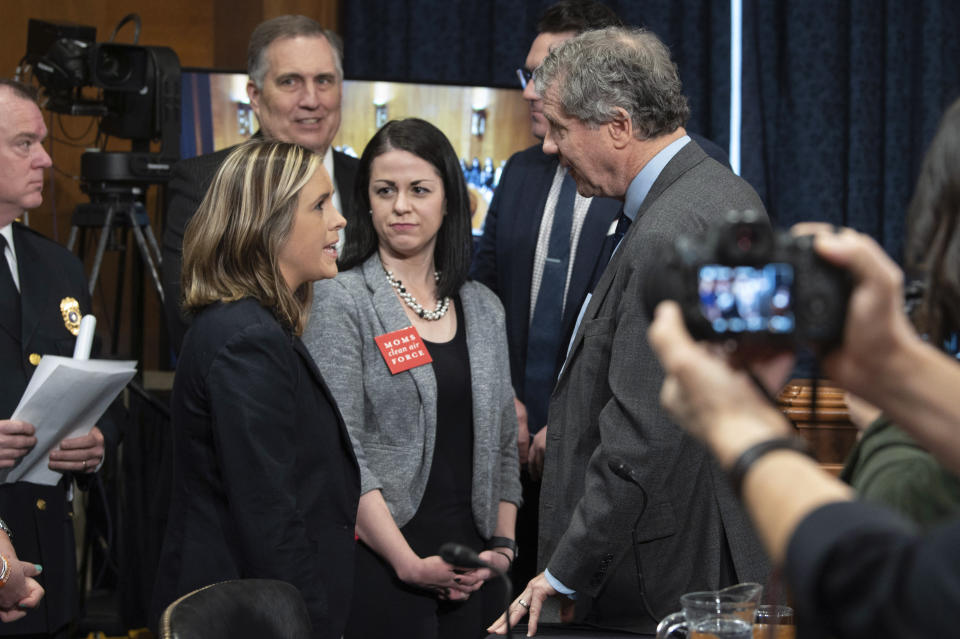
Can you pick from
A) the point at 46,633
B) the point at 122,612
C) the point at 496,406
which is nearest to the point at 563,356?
the point at 496,406

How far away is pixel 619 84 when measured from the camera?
6.42 feet

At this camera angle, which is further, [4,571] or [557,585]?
[4,571]

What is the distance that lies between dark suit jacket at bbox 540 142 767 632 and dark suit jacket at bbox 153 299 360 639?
441mm

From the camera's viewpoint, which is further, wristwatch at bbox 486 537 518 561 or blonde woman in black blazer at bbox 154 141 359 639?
wristwatch at bbox 486 537 518 561

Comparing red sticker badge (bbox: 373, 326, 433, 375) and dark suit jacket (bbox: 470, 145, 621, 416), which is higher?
dark suit jacket (bbox: 470, 145, 621, 416)

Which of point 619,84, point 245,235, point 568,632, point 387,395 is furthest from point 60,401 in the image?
point 619,84

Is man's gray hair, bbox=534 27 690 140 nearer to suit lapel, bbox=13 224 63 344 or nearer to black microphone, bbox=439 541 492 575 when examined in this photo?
black microphone, bbox=439 541 492 575

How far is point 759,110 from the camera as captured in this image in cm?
404

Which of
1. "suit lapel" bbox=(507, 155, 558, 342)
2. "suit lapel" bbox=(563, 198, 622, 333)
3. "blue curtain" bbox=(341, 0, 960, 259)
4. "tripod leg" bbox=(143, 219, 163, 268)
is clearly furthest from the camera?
"blue curtain" bbox=(341, 0, 960, 259)

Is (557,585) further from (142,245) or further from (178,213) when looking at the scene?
(142,245)

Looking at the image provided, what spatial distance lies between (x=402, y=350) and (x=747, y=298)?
64.8 inches

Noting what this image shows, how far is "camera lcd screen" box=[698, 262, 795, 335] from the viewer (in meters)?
0.77

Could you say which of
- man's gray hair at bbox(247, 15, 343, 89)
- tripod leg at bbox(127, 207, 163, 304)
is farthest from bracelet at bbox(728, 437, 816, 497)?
tripod leg at bbox(127, 207, 163, 304)

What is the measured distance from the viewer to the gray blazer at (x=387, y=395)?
90.9 inches
